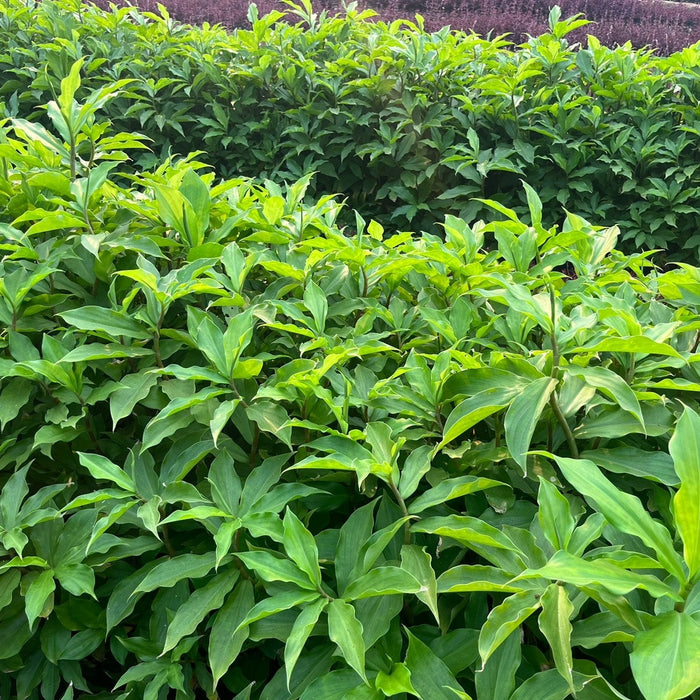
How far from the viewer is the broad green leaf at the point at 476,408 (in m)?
1.18

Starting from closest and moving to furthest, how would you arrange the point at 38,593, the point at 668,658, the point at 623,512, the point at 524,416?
the point at 668,658
the point at 623,512
the point at 524,416
the point at 38,593

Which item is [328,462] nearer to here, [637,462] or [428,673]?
[428,673]

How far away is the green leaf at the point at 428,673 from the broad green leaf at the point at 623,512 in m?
0.38

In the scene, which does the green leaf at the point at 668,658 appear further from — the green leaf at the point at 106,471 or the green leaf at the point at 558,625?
the green leaf at the point at 106,471

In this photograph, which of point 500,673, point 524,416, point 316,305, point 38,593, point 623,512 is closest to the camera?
point 623,512

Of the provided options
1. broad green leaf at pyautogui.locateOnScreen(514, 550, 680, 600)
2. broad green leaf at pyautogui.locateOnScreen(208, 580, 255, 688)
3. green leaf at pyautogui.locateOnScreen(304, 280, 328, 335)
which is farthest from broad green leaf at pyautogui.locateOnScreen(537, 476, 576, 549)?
green leaf at pyautogui.locateOnScreen(304, 280, 328, 335)

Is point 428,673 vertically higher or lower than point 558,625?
lower

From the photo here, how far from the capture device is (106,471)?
4.11 feet

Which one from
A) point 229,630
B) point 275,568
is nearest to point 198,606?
point 229,630

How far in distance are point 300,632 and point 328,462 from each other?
0.29m

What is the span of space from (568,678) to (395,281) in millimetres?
1162

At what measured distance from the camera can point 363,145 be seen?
437 cm

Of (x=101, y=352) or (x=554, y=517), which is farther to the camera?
(x=101, y=352)

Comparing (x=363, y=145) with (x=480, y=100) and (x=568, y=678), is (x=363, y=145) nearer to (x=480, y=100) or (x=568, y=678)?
(x=480, y=100)
